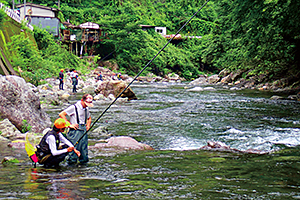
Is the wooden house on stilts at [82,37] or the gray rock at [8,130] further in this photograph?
the wooden house on stilts at [82,37]

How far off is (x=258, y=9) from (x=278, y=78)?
13129mm

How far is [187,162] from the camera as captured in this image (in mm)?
5887

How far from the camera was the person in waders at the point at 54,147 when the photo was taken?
17.2 feet

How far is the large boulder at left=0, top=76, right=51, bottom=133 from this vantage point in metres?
8.49

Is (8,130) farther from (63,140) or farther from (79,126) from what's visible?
(63,140)

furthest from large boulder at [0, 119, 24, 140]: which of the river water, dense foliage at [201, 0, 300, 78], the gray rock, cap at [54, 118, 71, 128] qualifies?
dense foliage at [201, 0, 300, 78]

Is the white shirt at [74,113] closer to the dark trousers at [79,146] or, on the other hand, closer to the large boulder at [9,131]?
the dark trousers at [79,146]

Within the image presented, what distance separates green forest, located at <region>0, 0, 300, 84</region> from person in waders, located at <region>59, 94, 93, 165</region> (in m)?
7.86

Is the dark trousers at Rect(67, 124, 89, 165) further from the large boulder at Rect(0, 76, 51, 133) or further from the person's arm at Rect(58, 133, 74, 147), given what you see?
the large boulder at Rect(0, 76, 51, 133)

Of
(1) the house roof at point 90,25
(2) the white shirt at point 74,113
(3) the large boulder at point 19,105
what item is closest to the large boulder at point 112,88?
(3) the large boulder at point 19,105

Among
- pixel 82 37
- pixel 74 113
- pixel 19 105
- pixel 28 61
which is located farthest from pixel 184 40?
pixel 74 113

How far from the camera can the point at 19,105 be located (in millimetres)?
8789

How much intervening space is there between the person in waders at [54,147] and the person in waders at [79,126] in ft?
1.11

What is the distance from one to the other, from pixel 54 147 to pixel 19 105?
4137 mm
